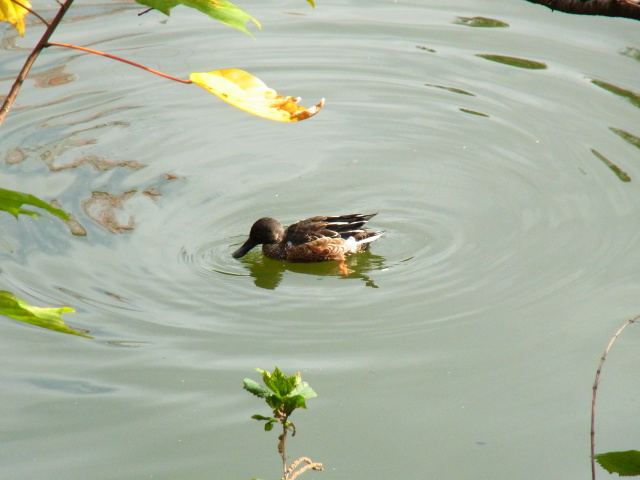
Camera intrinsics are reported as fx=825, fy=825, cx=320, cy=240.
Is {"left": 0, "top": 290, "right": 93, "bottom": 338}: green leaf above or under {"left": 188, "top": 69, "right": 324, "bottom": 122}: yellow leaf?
under

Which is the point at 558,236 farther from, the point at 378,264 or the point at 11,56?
the point at 11,56

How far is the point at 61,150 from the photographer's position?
27.0 feet

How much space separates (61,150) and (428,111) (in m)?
3.87

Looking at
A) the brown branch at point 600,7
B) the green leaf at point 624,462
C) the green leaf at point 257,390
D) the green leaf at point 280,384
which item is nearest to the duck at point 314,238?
the green leaf at point 257,390

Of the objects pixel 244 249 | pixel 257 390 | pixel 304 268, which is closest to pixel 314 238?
pixel 304 268

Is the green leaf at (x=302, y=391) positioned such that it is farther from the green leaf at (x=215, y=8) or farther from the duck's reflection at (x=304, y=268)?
the duck's reflection at (x=304, y=268)

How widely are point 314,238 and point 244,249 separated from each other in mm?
653

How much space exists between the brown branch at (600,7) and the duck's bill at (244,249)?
214 inches

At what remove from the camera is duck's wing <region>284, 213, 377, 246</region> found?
700 cm

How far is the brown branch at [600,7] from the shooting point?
1.83m

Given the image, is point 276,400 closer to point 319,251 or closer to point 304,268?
point 319,251

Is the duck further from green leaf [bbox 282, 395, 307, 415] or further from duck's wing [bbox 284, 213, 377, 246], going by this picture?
green leaf [bbox 282, 395, 307, 415]

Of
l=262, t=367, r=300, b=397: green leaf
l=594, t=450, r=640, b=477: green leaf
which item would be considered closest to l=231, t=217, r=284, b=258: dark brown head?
l=262, t=367, r=300, b=397: green leaf

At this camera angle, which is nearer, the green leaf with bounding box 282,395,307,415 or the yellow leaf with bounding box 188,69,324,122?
the yellow leaf with bounding box 188,69,324,122
